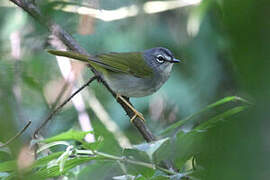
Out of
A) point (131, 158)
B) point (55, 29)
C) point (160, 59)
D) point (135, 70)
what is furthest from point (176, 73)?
point (131, 158)

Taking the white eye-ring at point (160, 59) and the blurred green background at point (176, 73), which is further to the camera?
the white eye-ring at point (160, 59)

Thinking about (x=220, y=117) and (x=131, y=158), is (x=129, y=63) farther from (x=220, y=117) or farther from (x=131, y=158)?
(x=220, y=117)

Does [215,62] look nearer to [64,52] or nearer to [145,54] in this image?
[145,54]

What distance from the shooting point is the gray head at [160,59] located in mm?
4367

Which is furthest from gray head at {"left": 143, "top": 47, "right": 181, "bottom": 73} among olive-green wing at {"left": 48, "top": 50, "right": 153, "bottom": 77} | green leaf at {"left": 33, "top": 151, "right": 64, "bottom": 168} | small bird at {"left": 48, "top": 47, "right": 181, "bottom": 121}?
green leaf at {"left": 33, "top": 151, "right": 64, "bottom": 168}

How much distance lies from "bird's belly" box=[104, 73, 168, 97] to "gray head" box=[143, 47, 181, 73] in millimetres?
220

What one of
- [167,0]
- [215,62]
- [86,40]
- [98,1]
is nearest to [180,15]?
[167,0]

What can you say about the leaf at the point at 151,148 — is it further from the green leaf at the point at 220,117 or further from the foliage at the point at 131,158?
the green leaf at the point at 220,117

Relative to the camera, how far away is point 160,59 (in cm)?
450

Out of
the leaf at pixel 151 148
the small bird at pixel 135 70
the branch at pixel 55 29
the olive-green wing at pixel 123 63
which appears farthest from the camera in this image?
Answer: the small bird at pixel 135 70

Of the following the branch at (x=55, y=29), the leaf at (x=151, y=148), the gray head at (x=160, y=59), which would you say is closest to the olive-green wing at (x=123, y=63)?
the gray head at (x=160, y=59)

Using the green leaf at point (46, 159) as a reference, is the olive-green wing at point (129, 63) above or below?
above

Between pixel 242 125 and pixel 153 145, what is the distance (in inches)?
23.8

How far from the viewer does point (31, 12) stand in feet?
6.89
